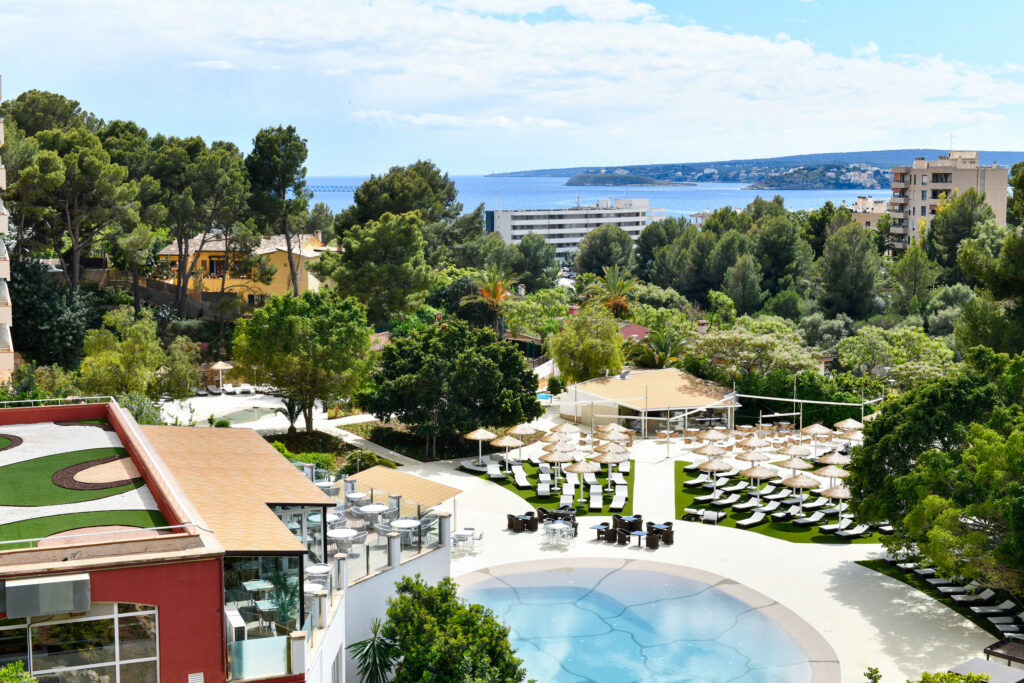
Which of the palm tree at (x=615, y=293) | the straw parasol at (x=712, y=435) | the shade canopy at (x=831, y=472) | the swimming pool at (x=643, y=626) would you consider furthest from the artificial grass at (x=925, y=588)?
the palm tree at (x=615, y=293)

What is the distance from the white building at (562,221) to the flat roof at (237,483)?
138 meters

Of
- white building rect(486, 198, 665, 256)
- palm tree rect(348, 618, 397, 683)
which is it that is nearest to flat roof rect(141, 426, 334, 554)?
palm tree rect(348, 618, 397, 683)

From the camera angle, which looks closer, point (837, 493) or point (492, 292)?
point (837, 493)

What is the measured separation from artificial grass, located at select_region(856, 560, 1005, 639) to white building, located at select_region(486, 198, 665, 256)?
5236 inches

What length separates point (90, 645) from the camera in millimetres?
11625

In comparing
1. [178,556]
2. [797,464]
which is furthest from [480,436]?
[178,556]

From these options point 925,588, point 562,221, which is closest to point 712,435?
point 925,588

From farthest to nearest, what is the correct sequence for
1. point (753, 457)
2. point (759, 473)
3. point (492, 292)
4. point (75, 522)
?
point (492, 292) → point (753, 457) → point (759, 473) → point (75, 522)

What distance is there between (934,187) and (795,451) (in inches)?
3086

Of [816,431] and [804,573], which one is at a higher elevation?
[816,431]

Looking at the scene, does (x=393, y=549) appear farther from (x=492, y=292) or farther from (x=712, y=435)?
(x=492, y=292)

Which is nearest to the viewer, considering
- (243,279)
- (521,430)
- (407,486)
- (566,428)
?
(407,486)

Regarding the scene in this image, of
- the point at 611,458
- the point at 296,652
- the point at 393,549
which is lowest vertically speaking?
the point at 611,458

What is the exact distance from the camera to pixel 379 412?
37.8 meters
